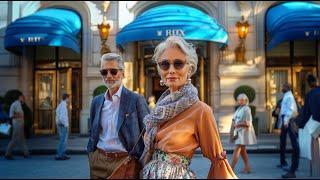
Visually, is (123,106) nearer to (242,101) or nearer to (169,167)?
(169,167)

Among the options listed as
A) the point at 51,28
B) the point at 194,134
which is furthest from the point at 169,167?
the point at 51,28

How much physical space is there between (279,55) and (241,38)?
6.10 ft

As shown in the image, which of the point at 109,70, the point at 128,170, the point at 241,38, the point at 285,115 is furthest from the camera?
the point at 241,38

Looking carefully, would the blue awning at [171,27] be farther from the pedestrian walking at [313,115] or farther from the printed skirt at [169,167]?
the printed skirt at [169,167]

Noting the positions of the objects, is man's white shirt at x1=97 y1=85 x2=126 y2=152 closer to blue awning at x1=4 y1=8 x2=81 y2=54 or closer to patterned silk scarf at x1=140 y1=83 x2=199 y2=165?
patterned silk scarf at x1=140 y1=83 x2=199 y2=165

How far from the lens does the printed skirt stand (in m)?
2.61

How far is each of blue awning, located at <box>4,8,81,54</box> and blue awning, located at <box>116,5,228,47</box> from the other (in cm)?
167

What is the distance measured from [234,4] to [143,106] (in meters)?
13.7

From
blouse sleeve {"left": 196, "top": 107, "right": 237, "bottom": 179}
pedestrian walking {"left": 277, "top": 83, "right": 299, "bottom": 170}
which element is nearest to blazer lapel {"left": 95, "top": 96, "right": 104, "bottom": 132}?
blouse sleeve {"left": 196, "top": 107, "right": 237, "bottom": 179}

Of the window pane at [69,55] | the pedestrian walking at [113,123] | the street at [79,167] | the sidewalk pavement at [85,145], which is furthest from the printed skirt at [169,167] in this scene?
the window pane at [69,55]

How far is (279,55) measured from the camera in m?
17.8

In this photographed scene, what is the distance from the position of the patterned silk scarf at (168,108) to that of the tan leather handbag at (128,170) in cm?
10

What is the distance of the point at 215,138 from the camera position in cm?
263

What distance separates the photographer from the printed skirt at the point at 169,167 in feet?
8.57
